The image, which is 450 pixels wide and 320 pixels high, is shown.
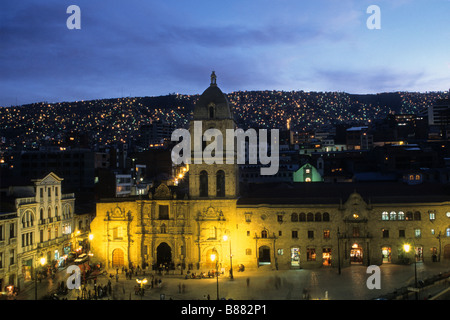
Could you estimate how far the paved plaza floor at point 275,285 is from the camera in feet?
145

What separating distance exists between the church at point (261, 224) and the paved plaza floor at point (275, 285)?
2.47 m

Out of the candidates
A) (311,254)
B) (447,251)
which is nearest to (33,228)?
(311,254)

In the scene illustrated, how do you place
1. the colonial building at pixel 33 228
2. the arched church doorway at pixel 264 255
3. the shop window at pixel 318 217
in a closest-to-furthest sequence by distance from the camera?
the colonial building at pixel 33 228 → the shop window at pixel 318 217 → the arched church doorway at pixel 264 255

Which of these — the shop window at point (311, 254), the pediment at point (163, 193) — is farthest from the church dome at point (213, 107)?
the shop window at point (311, 254)

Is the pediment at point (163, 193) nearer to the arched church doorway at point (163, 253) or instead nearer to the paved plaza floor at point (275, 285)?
the arched church doorway at point (163, 253)

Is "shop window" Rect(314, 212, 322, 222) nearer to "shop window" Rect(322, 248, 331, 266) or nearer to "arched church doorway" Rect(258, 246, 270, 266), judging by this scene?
"shop window" Rect(322, 248, 331, 266)

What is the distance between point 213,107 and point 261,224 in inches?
694

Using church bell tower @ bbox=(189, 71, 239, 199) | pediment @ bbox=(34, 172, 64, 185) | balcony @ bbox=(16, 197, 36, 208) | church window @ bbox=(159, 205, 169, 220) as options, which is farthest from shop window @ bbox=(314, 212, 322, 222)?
balcony @ bbox=(16, 197, 36, 208)

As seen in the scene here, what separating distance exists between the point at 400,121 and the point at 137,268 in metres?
163

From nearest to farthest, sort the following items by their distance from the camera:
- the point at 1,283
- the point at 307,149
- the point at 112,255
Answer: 1. the point at 1,283
2. the point at 112,255
3. the point at 307,149

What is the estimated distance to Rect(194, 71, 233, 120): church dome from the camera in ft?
193
